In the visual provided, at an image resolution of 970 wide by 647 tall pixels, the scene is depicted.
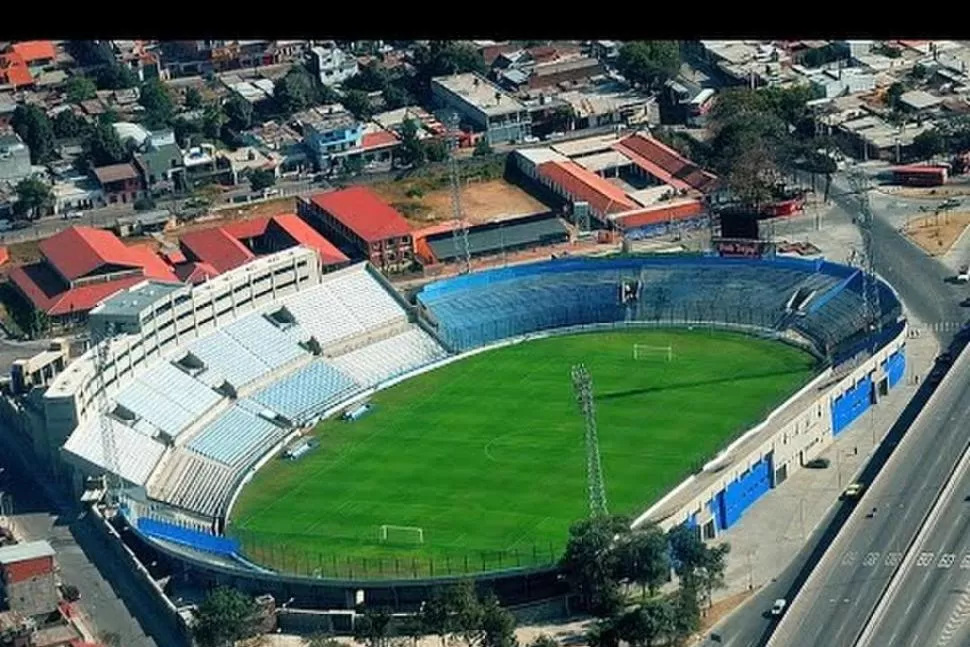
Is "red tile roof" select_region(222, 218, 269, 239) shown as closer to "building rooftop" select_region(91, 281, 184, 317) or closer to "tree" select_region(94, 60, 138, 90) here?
"building rooftop" select_region(91, 281, 184, 317)

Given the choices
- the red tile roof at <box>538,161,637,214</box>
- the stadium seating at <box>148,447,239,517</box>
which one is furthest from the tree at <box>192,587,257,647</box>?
the red tile roof at <box>538,161,637,214</box>

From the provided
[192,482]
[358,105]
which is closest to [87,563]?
[192,482]

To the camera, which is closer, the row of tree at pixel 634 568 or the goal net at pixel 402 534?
the row of tree at pixel 634 568

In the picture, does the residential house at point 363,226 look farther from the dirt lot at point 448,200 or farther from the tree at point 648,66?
the tree at point 648,66

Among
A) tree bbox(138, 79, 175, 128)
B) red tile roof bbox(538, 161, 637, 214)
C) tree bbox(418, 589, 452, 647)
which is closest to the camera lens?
tree bbox(418, 589, 452, 647)

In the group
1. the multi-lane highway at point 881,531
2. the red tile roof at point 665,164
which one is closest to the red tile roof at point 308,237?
the red tile roof at point 665,164

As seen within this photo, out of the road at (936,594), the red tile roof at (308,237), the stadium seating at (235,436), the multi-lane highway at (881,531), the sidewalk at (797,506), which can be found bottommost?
the stadium seating at (235,436)

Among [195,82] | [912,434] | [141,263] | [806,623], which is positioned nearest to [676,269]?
[912,434]
